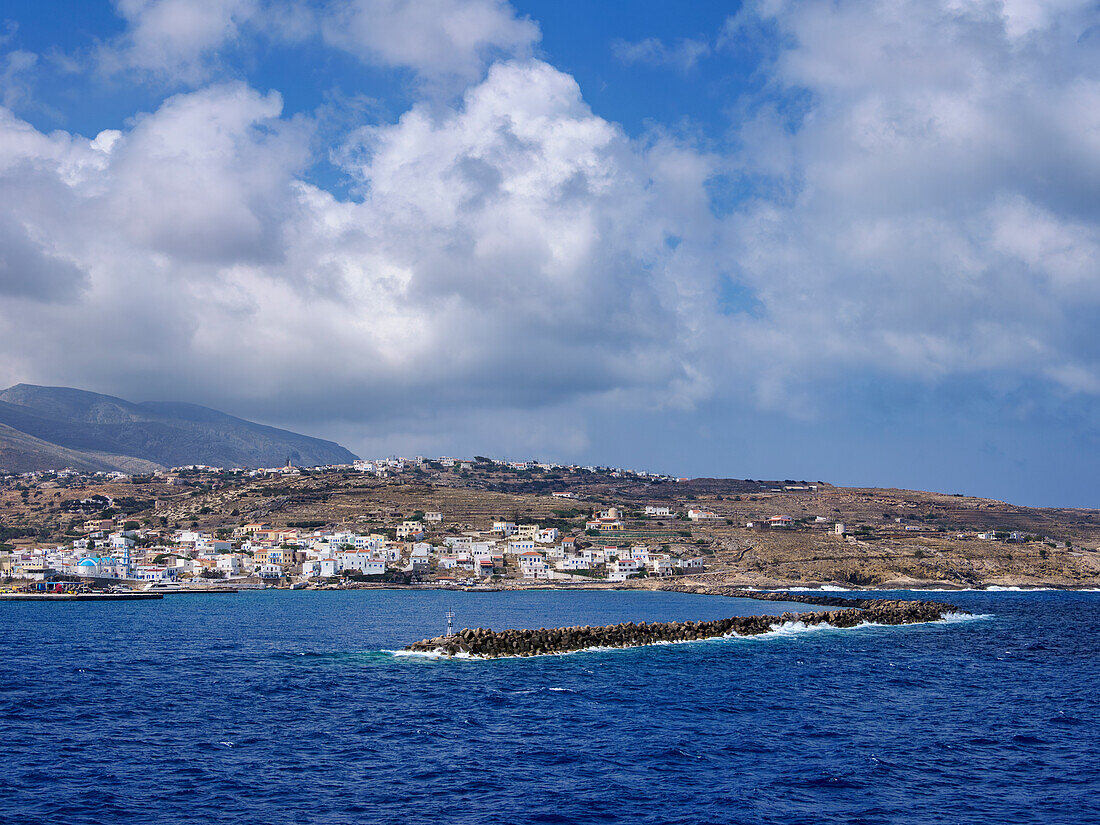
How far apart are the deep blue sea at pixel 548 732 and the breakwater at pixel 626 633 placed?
75.3 inches

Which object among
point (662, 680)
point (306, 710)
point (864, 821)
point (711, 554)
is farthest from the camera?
point (711, 554)

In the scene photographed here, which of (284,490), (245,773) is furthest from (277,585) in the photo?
(245,773)

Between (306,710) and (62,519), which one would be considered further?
(62,519)

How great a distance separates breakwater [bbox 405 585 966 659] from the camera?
161ft

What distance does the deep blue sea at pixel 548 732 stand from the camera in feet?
75.3

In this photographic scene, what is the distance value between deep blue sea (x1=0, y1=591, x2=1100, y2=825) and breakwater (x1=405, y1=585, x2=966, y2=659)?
6.28 ft

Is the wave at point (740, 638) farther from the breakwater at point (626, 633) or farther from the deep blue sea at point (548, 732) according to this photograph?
the deep blue sea at point (548, 732)

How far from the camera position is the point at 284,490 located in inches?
6732

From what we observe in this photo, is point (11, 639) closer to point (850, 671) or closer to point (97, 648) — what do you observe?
point (97, 648)

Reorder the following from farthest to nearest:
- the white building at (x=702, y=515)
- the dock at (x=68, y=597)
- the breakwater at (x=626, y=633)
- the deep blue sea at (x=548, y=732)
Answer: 1. the white building at (x=702, y=515)
2. the dock at (x=68, y=597)
3. the breakwater at (x=626, y=633)
4. the deep blue sea at (x=548, y=732)

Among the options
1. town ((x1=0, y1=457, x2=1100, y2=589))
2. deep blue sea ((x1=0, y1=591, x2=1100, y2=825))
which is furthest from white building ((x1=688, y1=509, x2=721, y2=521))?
deep blue sea ((x1=0, y1=591, x2=1100, y2=825))

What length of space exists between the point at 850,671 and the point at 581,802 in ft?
86.2

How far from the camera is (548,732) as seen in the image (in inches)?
1204

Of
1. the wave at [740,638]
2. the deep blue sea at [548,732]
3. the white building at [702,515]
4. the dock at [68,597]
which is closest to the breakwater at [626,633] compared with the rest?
the wave at [740,638]
